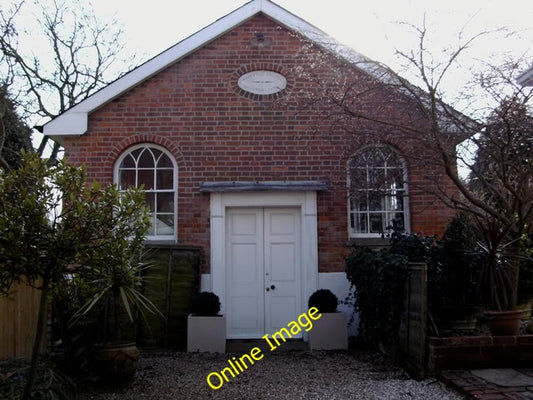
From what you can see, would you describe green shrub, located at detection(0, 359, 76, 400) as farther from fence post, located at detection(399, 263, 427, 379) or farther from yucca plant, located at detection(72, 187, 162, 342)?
fence post, located at detection(399, 263, 427, 379)

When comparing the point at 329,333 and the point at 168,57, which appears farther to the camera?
the point at 168,57

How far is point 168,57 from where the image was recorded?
938cm

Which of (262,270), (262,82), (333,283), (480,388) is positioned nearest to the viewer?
(480,388)

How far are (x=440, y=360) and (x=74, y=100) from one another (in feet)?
59.2

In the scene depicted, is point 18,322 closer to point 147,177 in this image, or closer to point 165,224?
point 165,224

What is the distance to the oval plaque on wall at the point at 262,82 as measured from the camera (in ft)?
31.3

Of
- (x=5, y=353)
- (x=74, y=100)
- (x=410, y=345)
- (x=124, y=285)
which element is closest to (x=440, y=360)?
(x=410, y=345)

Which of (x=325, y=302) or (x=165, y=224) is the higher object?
(x=165, y=224)

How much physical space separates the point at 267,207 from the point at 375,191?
223 cm

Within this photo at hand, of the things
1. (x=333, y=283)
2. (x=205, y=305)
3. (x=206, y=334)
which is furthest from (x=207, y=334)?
(x=333, y=283)

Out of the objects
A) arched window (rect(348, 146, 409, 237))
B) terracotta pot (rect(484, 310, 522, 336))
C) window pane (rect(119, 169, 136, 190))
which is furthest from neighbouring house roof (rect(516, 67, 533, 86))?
window pane (rect(119, 169, 136, 190))

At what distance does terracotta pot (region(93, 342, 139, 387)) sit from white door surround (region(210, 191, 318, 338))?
122 inches

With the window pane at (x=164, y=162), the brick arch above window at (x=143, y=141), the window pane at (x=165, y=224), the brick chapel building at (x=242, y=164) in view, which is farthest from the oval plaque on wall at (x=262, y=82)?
the window pane at (x=165, y=224)

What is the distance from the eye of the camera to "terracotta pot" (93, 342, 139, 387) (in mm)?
5871
